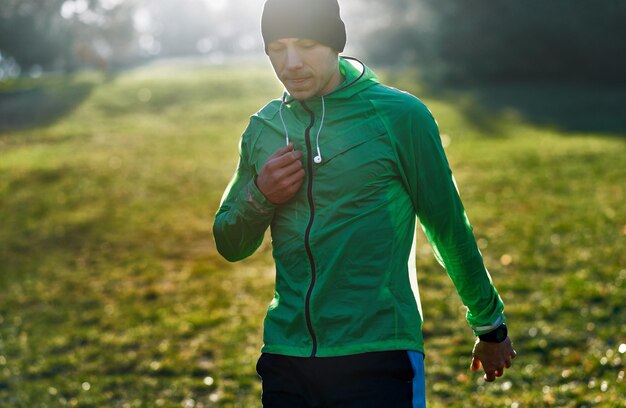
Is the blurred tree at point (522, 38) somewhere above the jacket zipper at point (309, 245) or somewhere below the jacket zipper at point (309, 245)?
below

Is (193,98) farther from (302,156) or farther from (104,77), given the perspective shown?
(302,156)

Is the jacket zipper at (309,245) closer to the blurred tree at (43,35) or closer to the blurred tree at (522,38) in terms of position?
the blurred tree at (522,38)

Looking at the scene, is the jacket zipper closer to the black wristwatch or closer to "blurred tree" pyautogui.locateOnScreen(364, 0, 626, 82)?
the black wristwatch

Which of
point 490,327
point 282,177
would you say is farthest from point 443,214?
point 282,177

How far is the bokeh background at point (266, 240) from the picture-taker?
7.66 meters

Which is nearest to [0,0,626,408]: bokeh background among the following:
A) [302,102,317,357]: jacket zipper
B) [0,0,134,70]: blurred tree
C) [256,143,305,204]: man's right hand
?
[302,102,317,357]: jacket zipper

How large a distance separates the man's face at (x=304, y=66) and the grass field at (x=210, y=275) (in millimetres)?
4115

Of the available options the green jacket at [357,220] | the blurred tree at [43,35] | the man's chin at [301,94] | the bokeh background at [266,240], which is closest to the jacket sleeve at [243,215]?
the green jacket at [357,220]

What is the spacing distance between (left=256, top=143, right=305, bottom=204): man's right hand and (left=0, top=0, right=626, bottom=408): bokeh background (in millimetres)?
3987

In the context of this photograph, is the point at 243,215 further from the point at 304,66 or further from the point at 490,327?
the point at 490,327

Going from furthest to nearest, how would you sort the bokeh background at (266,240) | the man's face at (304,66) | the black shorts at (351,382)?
the bokeh background at (266,240) < the man's face at (304,66) < the black shorts at (351,382)

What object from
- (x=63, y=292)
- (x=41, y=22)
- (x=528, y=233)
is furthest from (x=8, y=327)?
(x=41, y=22)

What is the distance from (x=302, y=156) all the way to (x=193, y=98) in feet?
124

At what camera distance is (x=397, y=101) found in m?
2.92
